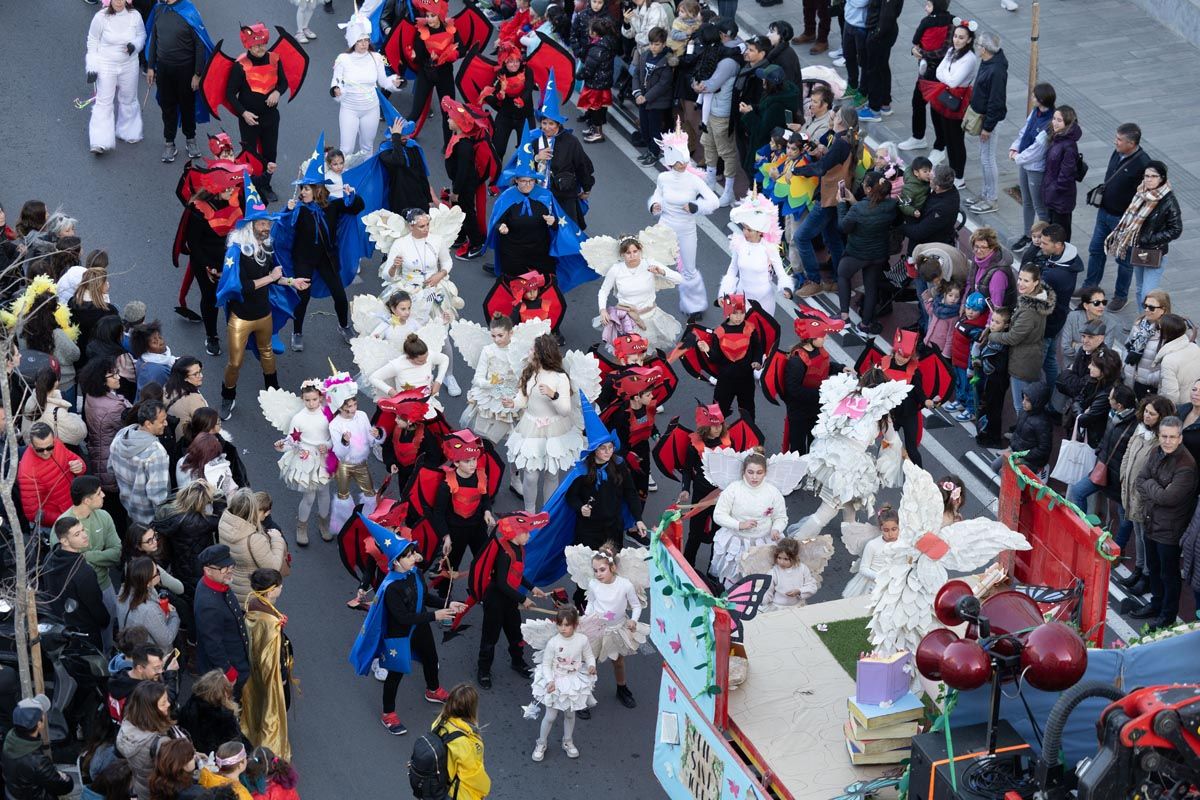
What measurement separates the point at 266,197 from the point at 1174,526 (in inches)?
405

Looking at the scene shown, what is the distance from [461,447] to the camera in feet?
42.6

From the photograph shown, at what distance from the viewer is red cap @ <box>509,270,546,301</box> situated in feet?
50.6

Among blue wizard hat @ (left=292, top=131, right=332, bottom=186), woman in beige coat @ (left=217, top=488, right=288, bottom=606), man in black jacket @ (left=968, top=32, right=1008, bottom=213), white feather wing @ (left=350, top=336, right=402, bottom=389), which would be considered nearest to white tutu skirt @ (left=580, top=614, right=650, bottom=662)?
woman in beige coat @ (left=217, top=488, right=288, bottom=606)

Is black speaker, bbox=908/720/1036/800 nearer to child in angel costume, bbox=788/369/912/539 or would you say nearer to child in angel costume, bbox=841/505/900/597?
child in angel costume, bbox=841/505/900/597

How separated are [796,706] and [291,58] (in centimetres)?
1026

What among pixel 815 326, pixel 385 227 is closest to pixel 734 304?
pixel 815 326

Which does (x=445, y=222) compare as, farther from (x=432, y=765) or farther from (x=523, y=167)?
(x=432, y=765)

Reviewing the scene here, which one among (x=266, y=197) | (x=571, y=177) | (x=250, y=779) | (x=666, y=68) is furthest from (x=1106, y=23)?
(x=250, y=779)

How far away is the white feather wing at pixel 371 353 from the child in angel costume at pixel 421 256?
0.83 meters

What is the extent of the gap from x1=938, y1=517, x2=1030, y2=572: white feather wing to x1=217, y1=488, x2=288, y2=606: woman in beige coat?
15.3 feet

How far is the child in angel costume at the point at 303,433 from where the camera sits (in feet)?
45.7

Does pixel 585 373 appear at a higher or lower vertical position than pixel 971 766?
lower

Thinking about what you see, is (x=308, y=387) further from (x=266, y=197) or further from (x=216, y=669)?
(x=266, y=197)

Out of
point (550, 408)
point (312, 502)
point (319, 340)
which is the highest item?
point (550, 408)
